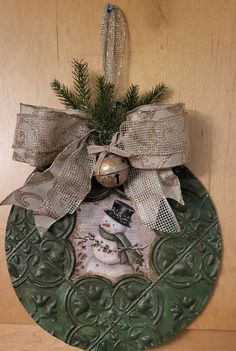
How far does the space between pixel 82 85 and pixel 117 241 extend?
8.6 inches

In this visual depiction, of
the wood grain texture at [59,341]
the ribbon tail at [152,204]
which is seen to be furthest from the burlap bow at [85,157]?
the wood grain texture at [59,341]

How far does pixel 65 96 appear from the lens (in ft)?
1.93

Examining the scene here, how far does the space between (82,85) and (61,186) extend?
14 cm

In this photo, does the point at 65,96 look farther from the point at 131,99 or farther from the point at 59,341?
the point at 59,341

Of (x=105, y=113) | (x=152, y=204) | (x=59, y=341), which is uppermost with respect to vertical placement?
(x=105, y=113)

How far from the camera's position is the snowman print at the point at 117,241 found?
1.98 feet

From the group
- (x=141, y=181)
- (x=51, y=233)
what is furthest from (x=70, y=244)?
(x=141, y=181)

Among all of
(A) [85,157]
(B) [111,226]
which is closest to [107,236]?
(B) [111,226]

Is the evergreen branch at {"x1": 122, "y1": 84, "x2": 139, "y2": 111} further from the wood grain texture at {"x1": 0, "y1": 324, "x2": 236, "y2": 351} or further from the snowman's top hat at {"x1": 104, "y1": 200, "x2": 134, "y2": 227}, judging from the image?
the wood grain texture at {"x1": 0, "y1": 324, "x2": 236, "y2": 351}

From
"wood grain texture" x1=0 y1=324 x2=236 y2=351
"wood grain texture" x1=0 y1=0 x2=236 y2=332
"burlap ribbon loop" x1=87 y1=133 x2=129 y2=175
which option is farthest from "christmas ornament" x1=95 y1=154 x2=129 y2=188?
"wood grain texture" x1=0 y1=324 x2=236 y2=351

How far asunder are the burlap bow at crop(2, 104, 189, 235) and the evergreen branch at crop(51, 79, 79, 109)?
0.9 inches

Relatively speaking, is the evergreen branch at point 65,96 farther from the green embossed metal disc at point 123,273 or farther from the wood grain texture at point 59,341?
the wood grain texture at point 59,341

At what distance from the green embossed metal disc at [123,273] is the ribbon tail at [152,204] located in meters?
0.03

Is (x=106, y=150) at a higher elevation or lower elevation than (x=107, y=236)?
higher
